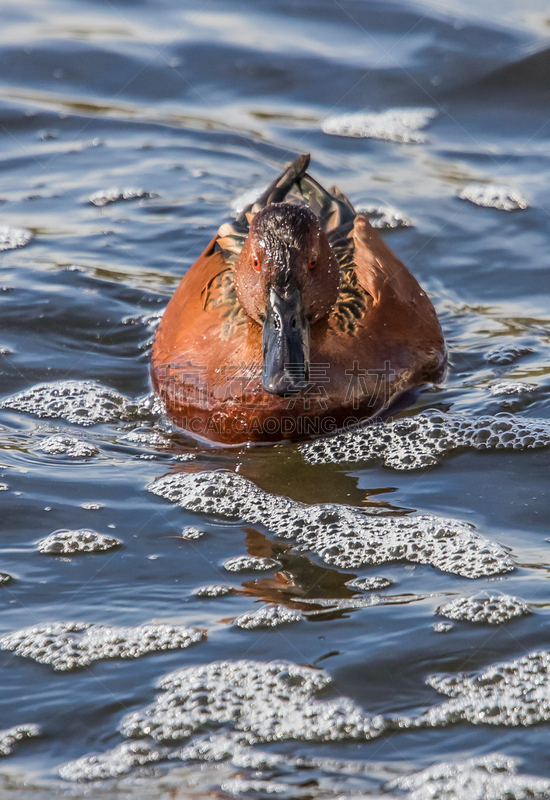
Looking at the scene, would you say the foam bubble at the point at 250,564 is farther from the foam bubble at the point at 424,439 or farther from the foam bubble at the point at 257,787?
the foam bubble at the point at 257,787

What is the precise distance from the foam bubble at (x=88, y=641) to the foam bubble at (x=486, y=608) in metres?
1.01

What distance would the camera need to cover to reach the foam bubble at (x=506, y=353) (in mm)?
6078

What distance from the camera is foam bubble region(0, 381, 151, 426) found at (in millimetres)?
5566

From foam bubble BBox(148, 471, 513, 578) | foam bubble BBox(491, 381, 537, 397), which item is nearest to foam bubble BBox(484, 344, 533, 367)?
foam bubble BBox(491, 381, 537, 397)

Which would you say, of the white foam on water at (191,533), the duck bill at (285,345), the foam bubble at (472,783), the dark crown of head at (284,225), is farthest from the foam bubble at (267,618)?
the dark crown of head at (284,225)

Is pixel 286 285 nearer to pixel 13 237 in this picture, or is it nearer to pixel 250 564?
pixel 250 564

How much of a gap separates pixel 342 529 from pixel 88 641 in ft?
4.29

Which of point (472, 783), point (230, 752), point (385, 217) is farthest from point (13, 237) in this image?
point (472, 783)

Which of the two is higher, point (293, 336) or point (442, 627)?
point (293, 336)

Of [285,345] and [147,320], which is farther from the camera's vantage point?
[147,320]

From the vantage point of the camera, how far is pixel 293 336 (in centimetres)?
480

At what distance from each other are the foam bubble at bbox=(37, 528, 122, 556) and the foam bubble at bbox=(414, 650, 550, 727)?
1.60m

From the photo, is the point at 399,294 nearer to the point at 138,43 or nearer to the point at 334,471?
the point at 334,471

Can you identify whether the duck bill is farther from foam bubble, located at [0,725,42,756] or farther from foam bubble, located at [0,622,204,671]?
foam bubble, located at [0,725,42,756]
